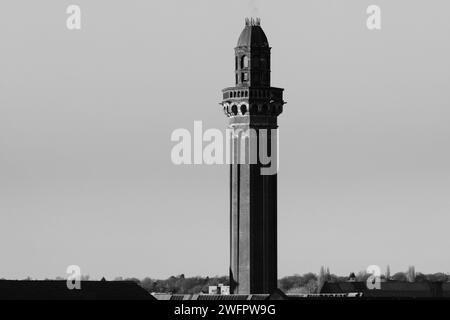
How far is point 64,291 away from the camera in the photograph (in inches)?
7165

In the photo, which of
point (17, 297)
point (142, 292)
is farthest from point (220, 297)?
point (17, 297)

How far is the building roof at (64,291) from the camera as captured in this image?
17988 cm

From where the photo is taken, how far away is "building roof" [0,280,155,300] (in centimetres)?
17988
